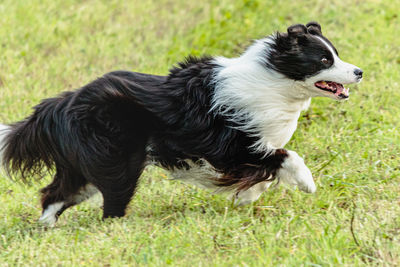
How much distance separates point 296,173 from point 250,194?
48 cm

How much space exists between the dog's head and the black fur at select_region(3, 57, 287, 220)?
56 centimetres

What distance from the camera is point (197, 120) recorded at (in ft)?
15.0

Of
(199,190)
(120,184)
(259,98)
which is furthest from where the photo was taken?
(199,190)

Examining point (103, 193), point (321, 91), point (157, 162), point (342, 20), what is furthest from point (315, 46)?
point (342, 20)

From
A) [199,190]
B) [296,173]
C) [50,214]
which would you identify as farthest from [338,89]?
[50,214]

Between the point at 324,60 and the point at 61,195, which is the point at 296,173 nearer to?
the point at 324,60

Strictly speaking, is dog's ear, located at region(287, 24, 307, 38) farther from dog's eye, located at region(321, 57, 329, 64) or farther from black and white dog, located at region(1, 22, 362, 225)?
dog's eye, located at region(321, 57, 329, 64)

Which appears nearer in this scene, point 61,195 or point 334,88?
point 334,88

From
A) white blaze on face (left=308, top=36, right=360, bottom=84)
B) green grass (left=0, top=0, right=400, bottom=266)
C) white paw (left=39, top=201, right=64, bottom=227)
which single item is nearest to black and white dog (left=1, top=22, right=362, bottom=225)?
white blaze on face (left=308, top=36, right=360, bottom=84)

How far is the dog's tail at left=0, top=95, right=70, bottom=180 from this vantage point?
4.64 m

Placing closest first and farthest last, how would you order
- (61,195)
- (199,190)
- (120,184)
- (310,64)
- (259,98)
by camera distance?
(310,64) < (259,98) < (120,184) < (61,195) < (199,190)

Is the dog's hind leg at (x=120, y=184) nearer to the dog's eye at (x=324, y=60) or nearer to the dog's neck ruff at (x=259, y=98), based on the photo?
the dog's neck ruff at (x=259, y=98)

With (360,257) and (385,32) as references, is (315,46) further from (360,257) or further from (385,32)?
(385,32)

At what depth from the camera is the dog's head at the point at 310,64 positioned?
439 centimetres
